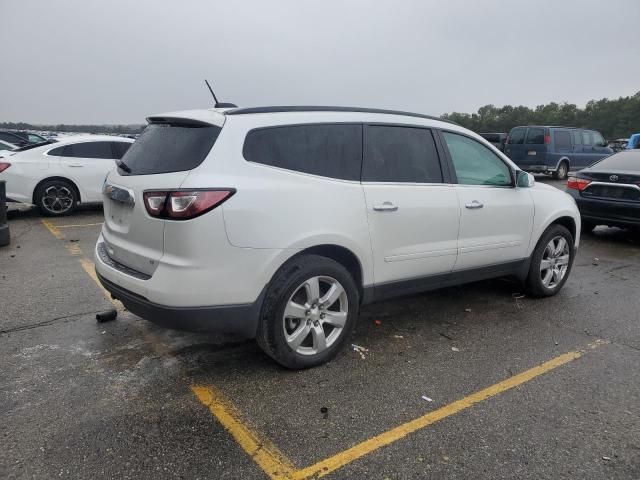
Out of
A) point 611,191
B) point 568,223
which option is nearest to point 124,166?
point 568,223

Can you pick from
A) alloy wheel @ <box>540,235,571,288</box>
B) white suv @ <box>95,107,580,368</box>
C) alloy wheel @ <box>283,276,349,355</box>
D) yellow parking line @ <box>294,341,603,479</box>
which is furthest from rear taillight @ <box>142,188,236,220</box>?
alloy wheel @ <box>540,235,571,288</box>

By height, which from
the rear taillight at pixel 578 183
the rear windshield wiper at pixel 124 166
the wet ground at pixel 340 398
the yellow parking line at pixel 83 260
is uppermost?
the rear windshield wiper at pixel 124 166

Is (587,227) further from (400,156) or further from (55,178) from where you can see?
(55,178)

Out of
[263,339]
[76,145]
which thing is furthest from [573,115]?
[263,339]

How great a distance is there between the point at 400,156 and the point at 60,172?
8110 millimetres

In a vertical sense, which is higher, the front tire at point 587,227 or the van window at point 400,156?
the van window at point 400,156

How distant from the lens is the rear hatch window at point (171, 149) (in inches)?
119

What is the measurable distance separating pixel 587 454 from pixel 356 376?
139cm

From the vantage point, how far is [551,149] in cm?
1770

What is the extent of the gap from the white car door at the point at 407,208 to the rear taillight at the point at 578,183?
17.0 feet

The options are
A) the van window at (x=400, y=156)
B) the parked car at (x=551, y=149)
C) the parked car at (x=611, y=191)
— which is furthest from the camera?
the parked car at (x=551, y=149)

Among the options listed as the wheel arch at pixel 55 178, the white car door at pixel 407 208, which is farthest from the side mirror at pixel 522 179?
the wheel arch at pixel 55 178

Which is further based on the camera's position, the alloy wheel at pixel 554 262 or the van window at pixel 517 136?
the van window at pixel 517 136

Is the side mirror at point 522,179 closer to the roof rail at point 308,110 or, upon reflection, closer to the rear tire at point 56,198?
the roof rail at point 308,110
